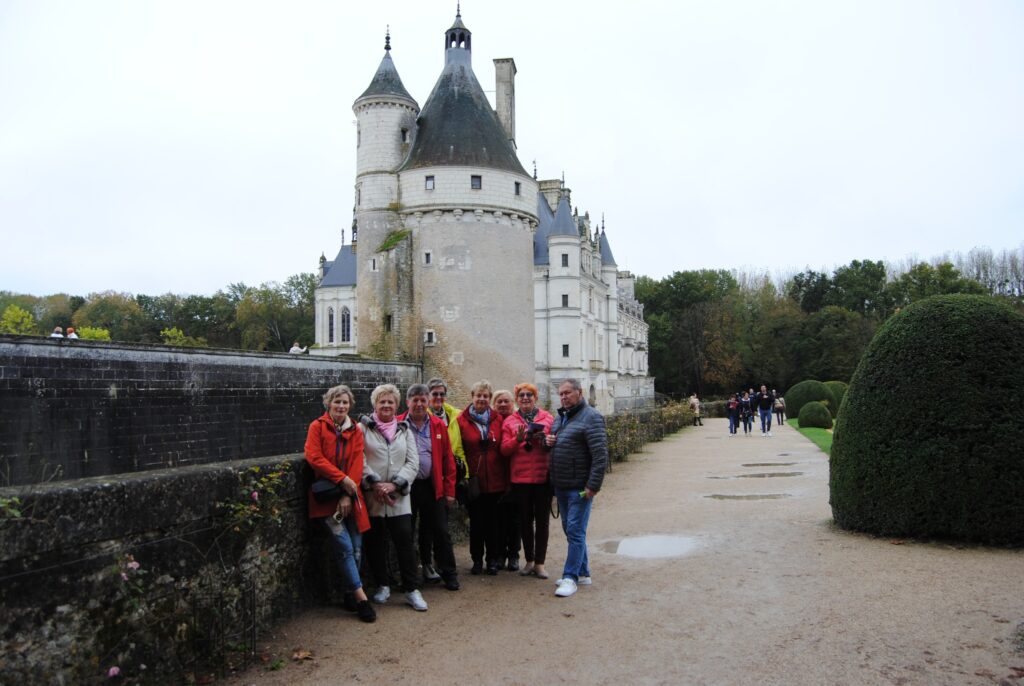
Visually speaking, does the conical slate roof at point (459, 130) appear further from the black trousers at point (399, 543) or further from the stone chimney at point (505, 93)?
the black trousers at point (399, 543)

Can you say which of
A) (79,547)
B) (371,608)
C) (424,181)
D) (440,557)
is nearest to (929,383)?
(440,557)

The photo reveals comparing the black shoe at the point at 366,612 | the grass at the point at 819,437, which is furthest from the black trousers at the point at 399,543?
the grass at the point at 819,437

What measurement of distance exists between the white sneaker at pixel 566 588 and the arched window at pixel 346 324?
174 feet

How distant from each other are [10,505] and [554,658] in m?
3.24

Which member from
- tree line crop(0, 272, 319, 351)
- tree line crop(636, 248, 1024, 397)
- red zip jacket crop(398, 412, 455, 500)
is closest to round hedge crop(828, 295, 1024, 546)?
red zip jacket crop(398, 412, 455, 500)

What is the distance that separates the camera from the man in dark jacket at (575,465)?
661 centimetres

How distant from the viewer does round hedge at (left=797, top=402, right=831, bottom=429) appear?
95.3 ft

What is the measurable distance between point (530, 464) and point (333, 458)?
1.90 metres

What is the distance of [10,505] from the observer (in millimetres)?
3717

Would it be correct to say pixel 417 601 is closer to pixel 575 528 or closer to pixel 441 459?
pixel 441 459

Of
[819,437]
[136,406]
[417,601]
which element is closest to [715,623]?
[417,601]

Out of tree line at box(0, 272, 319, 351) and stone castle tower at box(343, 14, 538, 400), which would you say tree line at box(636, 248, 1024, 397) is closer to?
tree line at box(0, 272, 319, 351)

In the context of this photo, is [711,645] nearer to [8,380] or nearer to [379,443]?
[379,443]

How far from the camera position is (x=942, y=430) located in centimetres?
807
